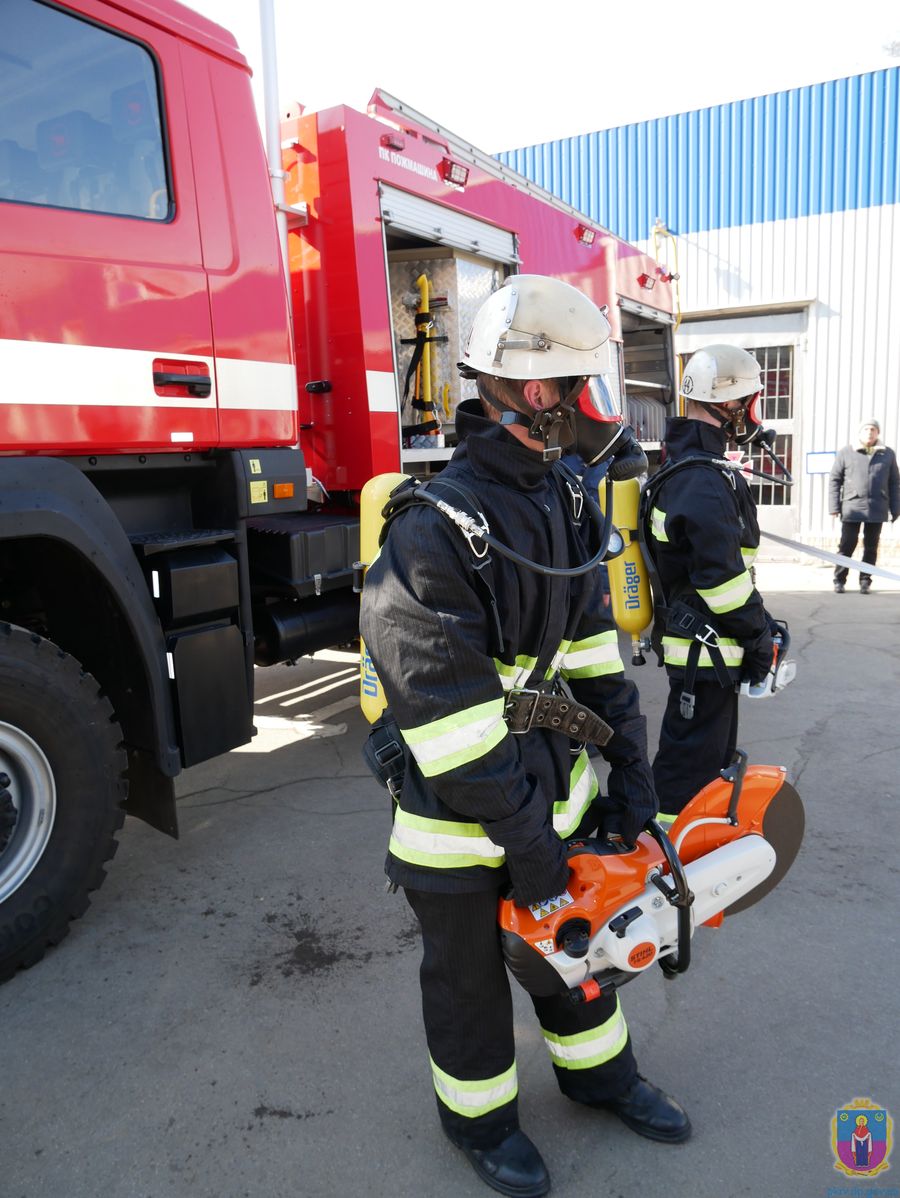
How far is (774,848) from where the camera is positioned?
200 cm

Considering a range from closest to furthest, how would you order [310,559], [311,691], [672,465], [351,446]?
[672,465] < [310,559] < [351,446] < [311,691]

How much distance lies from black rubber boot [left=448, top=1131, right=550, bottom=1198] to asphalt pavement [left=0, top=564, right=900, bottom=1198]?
0.15 ft

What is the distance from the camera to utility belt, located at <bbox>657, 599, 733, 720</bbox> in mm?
3088

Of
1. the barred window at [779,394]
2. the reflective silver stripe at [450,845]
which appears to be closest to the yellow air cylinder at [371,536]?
the reflective silver stripe at [450,845]

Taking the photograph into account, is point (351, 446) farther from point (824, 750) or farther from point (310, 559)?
point (824, 750)

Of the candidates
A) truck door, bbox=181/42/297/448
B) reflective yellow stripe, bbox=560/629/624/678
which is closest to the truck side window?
truck door, bbox=181/42/297/448

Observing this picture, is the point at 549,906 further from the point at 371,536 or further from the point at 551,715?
the point at 371,536

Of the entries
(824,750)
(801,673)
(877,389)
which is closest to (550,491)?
(824,750)

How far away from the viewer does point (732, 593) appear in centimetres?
296

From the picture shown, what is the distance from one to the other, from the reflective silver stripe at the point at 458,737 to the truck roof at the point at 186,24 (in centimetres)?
242

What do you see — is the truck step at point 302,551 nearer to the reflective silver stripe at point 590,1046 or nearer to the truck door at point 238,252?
the truck door at point 238,252

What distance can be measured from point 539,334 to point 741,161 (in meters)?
12.3

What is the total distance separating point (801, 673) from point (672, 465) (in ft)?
10.9

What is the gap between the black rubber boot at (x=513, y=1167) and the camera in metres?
1.77
